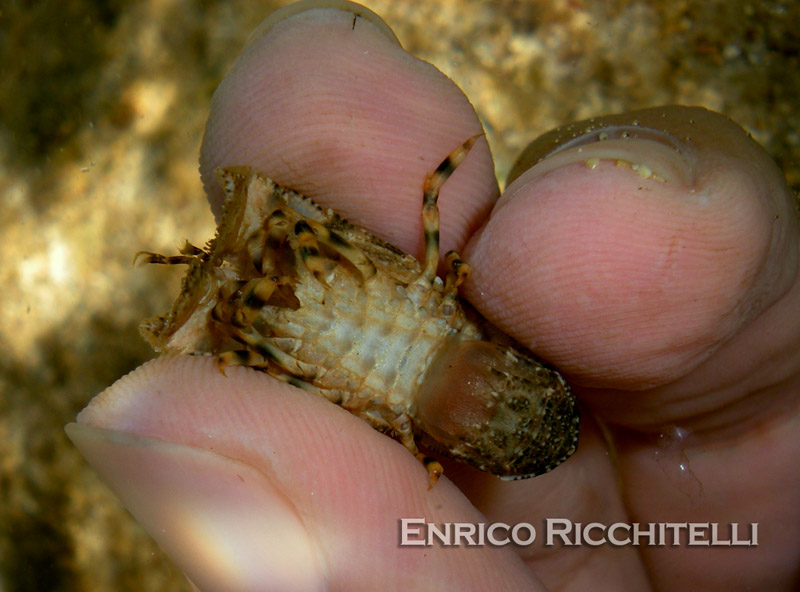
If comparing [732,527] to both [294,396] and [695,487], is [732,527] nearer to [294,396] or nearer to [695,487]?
[695,487]

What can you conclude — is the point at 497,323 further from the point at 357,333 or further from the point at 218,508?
the point at 218,508

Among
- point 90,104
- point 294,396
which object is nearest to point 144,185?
point 90,104

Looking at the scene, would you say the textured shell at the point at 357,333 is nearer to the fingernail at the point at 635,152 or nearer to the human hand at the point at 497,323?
the human hand at the point at 497,323

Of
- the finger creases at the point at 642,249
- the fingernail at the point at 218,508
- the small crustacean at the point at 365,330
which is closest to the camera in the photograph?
the fingernail at the point at 218,508

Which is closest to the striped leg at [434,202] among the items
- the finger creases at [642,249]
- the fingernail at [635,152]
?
the finger creases at [642,249]

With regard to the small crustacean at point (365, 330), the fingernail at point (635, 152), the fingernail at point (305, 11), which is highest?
the fingernail at point (305, 11)

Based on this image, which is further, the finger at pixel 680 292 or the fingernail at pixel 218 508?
the finger at pixel 680 292

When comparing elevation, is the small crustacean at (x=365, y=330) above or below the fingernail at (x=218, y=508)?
above
